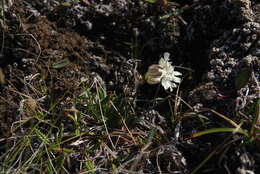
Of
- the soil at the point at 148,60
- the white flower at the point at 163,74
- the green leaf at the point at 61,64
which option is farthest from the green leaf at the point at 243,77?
the green leaf at the point at 61,64

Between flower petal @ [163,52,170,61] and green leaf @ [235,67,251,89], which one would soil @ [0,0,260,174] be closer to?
green leaf @ [235,67,251,89]

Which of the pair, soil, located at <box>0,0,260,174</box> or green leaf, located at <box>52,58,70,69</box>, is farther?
green leaf, located at <box>52,58,70,69</box>

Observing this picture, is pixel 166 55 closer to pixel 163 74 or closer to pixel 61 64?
pixel 163 74

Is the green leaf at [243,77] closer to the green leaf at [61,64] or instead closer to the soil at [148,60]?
the soil at [148,60]

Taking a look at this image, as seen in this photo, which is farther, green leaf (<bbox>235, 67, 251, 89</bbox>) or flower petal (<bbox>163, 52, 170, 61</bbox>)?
flower petal (<bbox>163, 52, 170, 61</bbox>)

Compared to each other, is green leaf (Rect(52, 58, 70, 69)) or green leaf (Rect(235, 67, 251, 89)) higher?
green leaf (Rect(235, 67, 251, 89))

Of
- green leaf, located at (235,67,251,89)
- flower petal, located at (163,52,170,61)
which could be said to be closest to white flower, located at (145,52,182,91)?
flower petal, located at (163,52,170,61)

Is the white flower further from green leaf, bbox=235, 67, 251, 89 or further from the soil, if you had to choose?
green leaf, bbox=235, 67, 251, 89

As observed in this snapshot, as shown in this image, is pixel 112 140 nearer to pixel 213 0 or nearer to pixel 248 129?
pixel 248 129
